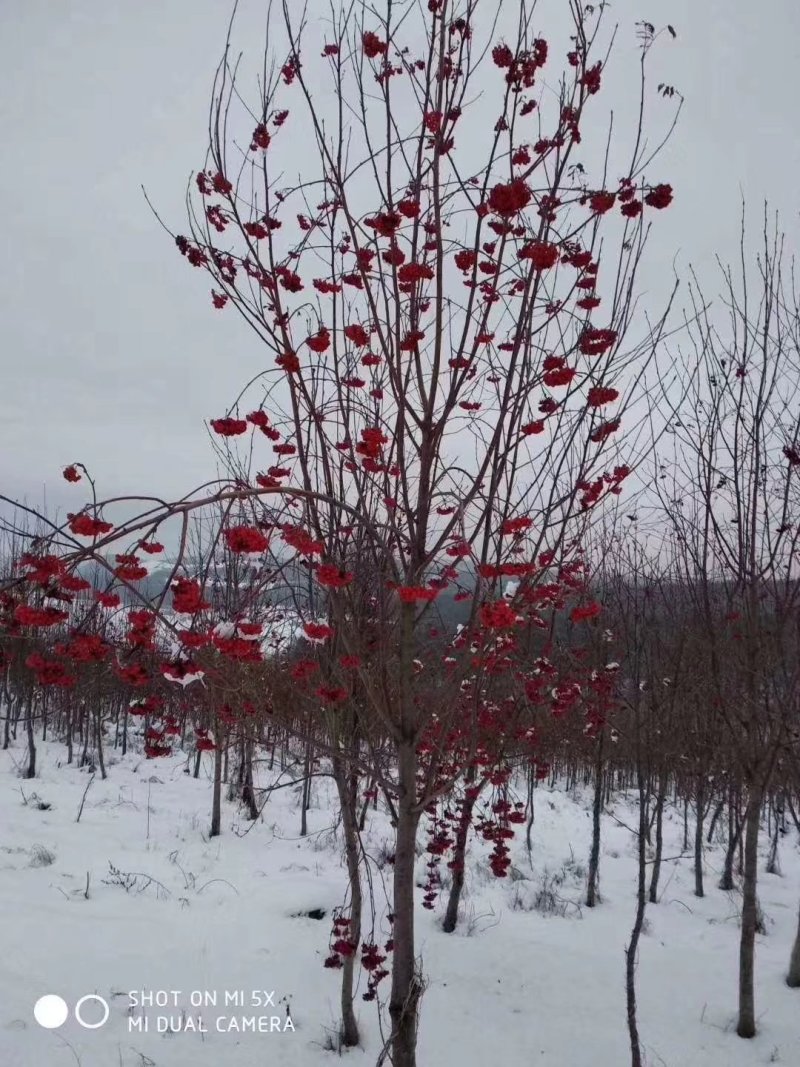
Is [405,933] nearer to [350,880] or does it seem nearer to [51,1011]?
[350,880]

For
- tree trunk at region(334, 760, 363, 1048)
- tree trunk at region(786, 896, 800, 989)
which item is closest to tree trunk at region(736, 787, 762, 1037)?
tree trunk at region(786, 896, 800, 989)

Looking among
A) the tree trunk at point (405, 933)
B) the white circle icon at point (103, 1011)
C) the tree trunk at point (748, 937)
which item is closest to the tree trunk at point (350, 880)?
the tree trunk at point (405, 933)

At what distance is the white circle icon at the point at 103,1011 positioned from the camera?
14.9 ft

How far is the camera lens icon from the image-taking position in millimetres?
4504

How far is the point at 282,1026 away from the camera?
15.9ft

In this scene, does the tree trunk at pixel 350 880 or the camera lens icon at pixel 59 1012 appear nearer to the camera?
the tree trunk at pixel 350 880

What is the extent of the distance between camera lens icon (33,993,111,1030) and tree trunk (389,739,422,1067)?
3.53 m

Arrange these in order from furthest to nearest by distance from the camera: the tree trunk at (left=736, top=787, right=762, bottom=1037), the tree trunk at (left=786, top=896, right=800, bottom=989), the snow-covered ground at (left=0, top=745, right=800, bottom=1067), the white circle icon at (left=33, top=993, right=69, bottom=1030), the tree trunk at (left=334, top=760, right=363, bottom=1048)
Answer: the tree trunk at (left=786, top=896, right=800, bottom=989)
the tree trunk at (left=736, top=787, right=762, bottom=1037)
the snow-covered ground at (left=0, top=745, right=800, bottom=1067)
the white circle icon at (left=33, top=993, right=69, bottom=1030)
the tree trunk at (left=334, top=760, right=363, bottom=1048)

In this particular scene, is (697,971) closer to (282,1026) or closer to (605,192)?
(282,1026)

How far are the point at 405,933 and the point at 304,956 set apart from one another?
4.33 meters

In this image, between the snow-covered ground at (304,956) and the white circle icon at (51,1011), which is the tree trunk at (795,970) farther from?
the white circle icon at (51,1011)

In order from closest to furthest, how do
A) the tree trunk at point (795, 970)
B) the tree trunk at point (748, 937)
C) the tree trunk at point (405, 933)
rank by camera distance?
1. the tree trunk at point (405, 933)
2. the tree trunk at point (748, 937)
3. the tree trunk at point (795, 970)

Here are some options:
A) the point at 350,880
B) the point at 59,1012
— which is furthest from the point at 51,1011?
the point at 350,880

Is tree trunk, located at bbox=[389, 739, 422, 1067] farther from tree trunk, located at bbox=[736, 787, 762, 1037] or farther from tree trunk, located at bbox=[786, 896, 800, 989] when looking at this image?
tree trunk, located at bbox=[786, 896, 800, 989]
